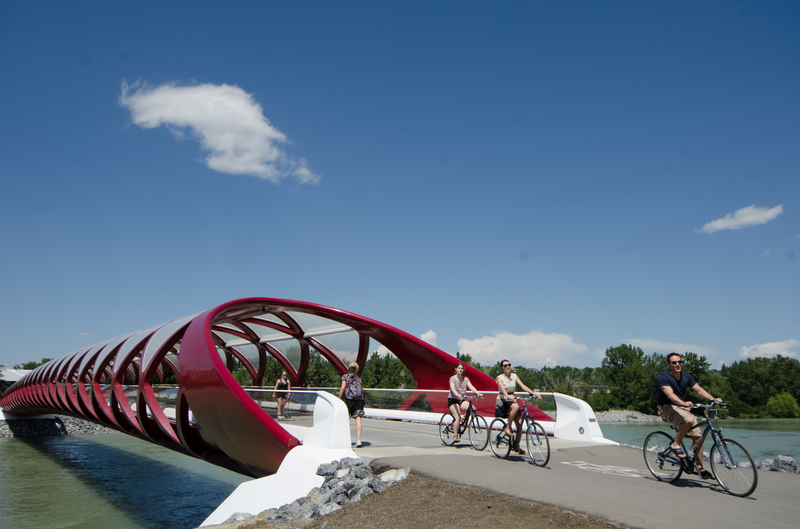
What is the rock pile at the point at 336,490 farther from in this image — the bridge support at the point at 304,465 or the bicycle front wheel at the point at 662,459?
the bicycle front wheel at the point at 662,459

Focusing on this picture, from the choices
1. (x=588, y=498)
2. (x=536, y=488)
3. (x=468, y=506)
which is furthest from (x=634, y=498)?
(x=468, y=506)

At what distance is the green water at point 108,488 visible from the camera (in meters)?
12.9

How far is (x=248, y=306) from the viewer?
14.1 m

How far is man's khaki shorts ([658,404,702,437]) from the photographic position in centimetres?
614

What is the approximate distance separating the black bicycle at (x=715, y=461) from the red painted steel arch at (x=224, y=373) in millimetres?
5025

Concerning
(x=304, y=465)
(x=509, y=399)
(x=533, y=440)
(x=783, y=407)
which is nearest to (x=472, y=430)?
(x=509, y=399)

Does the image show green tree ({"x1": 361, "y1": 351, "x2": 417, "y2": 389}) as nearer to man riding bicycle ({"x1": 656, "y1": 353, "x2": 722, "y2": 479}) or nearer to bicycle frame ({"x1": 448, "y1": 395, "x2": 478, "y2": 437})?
bicycle frame ({"x1": 448, "y1": 395, "x2": 478, "y2": 437})

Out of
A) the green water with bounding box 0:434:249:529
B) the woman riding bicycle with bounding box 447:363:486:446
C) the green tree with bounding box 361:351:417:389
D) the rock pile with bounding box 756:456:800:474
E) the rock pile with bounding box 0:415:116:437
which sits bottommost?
the green water with bounding box 0:434:249:529

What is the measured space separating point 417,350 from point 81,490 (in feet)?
37.3

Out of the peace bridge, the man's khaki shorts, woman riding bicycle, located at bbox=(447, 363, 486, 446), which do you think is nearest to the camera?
the peace bridge

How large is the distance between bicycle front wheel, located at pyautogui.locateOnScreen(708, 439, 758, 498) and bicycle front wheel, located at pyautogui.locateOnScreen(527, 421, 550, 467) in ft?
6.77

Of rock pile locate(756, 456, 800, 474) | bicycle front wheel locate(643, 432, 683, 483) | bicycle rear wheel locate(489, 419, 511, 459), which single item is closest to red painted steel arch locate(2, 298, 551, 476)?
bicycle rear wheel locate(489, 419, 511, 459)

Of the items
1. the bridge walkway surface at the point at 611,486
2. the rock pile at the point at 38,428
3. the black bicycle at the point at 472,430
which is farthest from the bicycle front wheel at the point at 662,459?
the rock pile at the point at 38,428

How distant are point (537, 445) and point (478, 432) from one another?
6.51ft
